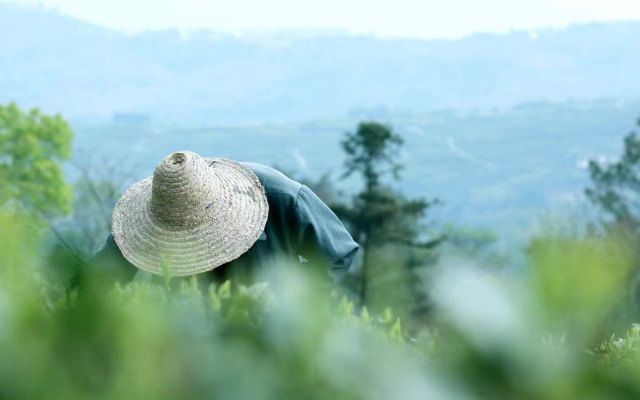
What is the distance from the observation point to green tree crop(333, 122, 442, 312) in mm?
21234

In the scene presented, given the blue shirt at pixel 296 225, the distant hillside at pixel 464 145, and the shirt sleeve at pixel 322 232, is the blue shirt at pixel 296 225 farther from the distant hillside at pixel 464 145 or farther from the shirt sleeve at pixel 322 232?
the distant hillside at pixel 464 145

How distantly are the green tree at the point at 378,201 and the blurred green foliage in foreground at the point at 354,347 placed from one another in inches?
792

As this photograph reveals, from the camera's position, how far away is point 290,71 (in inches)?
4247

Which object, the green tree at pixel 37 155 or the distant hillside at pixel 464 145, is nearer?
the green tree at pixel 37 155

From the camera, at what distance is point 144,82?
110m

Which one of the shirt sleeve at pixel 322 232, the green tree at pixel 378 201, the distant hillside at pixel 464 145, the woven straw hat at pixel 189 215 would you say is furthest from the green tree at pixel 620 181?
the distant hillside at pixel 464 145

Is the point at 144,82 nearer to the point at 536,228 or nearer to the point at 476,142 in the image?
the point at 476,142

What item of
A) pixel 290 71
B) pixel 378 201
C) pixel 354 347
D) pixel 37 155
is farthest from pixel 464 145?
pixel 354 347

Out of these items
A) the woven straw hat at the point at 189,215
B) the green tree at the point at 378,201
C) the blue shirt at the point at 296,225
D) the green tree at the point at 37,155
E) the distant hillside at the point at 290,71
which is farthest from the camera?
the distant hillside at the point at 290,71

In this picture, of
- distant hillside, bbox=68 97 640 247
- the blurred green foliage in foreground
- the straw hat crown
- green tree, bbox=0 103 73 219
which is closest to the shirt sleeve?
the straw hat crown

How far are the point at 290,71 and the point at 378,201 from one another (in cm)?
8748

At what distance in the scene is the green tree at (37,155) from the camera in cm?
2816

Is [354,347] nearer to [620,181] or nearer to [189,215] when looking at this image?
[189,215]

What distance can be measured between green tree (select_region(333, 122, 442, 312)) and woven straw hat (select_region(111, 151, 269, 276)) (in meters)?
18.5
